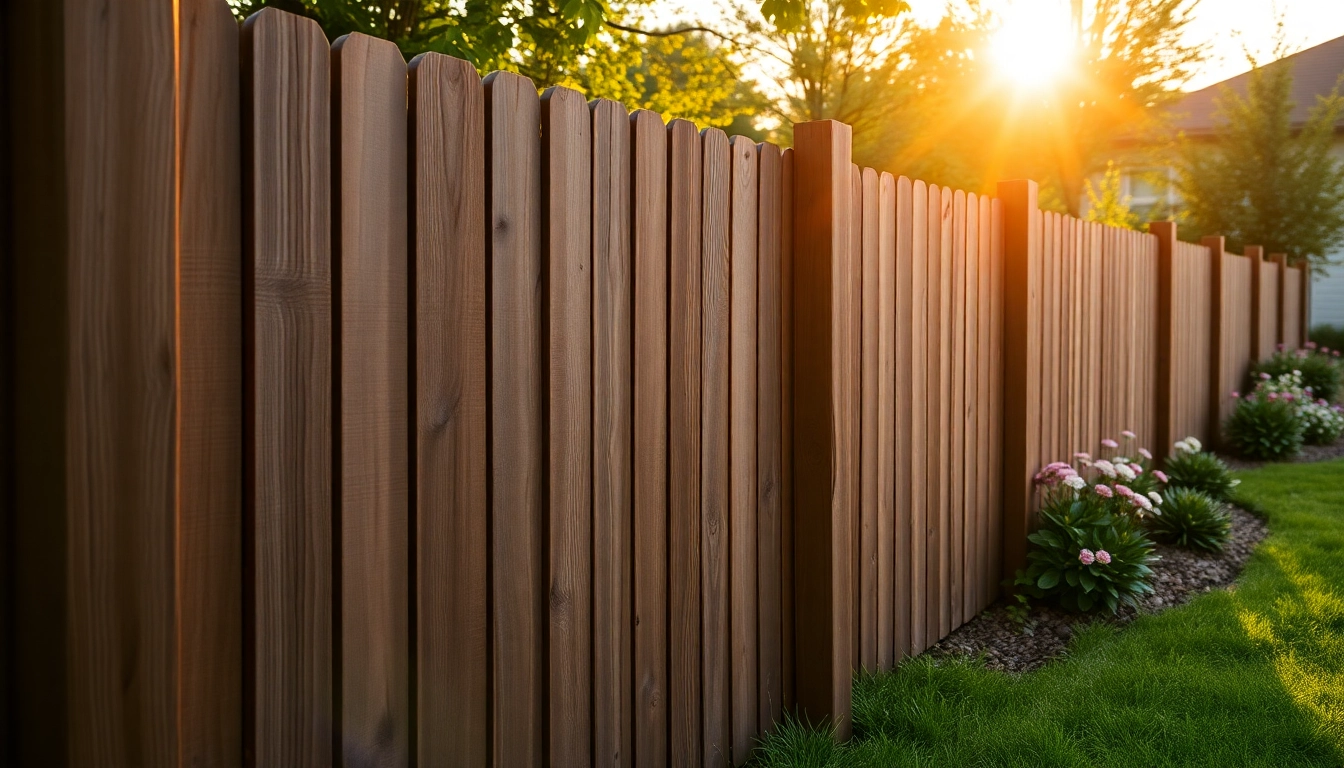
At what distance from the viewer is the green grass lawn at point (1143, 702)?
3.10m

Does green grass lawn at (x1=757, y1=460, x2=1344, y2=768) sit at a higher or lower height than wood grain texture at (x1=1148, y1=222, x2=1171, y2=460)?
lower

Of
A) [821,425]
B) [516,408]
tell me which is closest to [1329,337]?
[821,425]

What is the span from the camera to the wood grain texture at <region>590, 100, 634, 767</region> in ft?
7.98

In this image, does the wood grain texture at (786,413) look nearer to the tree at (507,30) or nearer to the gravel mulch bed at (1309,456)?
the tree at (507,30)

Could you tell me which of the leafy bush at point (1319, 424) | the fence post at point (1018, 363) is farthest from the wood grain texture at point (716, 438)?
the leafy bush at point (1319, 424)

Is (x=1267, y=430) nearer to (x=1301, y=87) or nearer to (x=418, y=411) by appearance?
(x=418, y=411)

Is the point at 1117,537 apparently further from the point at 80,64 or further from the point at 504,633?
the point at 80,64

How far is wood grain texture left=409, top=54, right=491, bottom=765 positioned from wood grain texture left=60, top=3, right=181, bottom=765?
1.71 ft

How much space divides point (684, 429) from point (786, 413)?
0.62m

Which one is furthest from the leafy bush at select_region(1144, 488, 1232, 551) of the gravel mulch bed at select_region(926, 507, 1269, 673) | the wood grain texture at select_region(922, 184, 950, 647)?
the wood grain texture at select_region(922, 184, 950, 647)

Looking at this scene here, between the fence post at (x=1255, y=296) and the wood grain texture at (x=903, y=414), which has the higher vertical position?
the fence post at (x=1255, y=296)

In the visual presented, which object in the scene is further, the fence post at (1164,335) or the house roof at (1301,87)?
the house roof at (1301,87)

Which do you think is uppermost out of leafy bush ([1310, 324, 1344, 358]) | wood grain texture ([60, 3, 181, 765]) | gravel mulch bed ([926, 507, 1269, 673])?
leafy bush ([1310, 324, 1344, 358])

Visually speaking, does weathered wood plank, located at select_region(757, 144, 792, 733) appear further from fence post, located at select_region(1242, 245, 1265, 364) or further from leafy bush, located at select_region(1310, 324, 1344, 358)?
leafy bush, located at select_region(1310, 324, 1344, 358)
